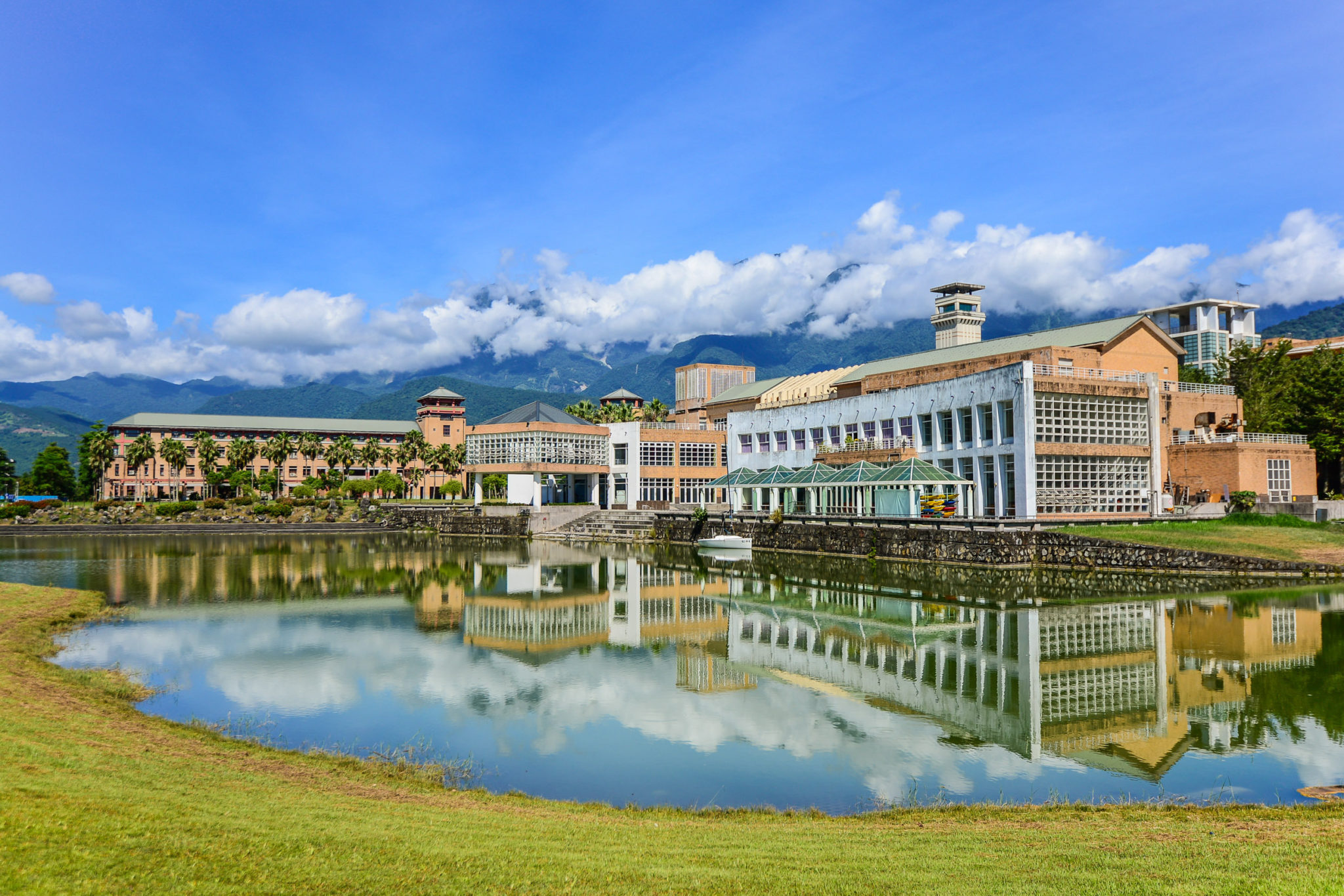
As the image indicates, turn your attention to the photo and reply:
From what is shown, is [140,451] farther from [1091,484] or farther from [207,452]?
[1091,484]

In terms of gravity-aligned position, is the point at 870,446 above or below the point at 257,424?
below

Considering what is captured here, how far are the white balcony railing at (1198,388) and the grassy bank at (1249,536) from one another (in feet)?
38.5

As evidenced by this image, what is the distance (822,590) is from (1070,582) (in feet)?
36.3

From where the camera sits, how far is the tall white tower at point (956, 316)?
99.4 metres

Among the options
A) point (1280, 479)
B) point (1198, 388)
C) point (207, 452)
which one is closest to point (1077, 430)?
point (1280, 479)

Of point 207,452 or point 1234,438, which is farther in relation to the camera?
point 207,452

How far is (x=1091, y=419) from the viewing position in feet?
162

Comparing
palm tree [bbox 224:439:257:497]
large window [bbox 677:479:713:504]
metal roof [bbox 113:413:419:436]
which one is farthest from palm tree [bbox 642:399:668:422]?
palm tree [bbox 224:439:257:497]

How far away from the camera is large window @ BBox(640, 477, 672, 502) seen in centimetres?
8669

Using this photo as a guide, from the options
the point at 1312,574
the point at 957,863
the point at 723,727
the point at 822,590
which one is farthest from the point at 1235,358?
the point at 957,863

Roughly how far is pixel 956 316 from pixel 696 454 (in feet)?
121

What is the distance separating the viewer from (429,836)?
9.56 meters

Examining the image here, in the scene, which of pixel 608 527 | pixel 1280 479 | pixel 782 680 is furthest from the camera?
pixel 608 527

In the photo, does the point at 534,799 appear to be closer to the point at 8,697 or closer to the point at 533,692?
the point at 533,692
